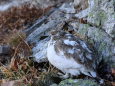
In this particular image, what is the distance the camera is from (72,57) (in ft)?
13.8

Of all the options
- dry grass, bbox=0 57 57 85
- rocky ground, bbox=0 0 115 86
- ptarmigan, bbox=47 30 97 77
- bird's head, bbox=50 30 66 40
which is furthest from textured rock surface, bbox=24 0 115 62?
bird's head, bbox=50 30 66 40

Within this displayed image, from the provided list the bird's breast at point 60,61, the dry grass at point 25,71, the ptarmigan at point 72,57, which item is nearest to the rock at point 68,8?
the dry grass at point 25,71

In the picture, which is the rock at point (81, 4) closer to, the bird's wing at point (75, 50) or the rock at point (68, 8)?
the rock at point (68, 8)

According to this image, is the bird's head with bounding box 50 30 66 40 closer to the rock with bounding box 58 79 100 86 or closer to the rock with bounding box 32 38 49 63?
the rock with bounding box 32 38 49 63

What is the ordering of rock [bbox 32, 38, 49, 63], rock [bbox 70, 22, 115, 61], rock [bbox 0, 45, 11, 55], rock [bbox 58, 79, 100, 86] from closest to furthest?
rock [bbox 58, 79, 100, 86] → rock [bbox 70, 22, 115, 61] → rock [bbox 32, 38, 49, 63] → rock [bbox 0, 45, 11, 55]

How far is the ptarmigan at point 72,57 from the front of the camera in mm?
4182

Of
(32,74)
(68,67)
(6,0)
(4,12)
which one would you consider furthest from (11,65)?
(6,0)

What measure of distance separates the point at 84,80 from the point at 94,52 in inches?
23.3

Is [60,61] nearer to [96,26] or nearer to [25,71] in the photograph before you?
[25,71]

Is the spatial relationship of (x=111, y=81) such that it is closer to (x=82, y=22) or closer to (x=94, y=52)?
(x=94, y=52)

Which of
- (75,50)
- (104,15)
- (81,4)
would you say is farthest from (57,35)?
(81,4)

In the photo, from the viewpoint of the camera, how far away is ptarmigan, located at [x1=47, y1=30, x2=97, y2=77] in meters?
4.18

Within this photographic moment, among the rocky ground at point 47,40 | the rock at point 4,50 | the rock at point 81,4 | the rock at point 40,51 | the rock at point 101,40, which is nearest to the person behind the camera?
the rocky ground at point 47,40

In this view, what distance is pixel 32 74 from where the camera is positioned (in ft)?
15.0
